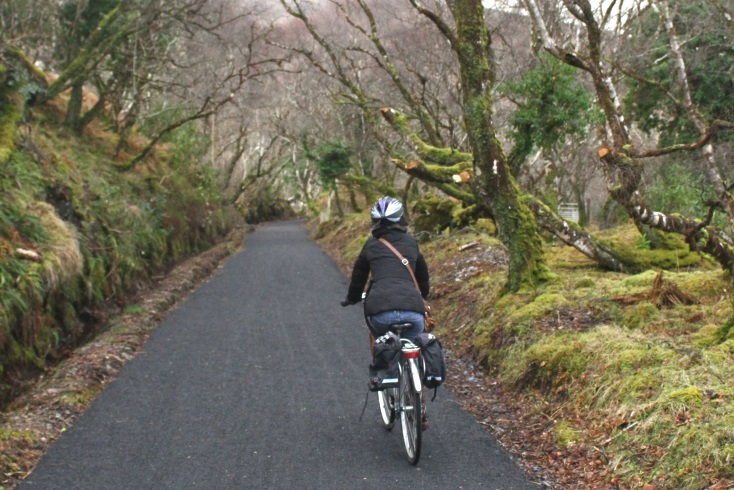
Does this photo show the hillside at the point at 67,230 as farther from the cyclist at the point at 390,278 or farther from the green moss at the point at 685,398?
A: the green moss at the point at 685,398

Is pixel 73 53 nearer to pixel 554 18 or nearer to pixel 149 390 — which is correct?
pixel 554 18

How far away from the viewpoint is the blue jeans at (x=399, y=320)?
6344 millimetres

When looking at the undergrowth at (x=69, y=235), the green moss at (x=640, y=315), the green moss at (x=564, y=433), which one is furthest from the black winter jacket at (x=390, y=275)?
the undergrowth at (x=69, y=235)

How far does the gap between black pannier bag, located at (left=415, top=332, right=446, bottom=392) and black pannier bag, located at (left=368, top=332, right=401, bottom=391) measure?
238mm

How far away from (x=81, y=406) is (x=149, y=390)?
2.84 ft

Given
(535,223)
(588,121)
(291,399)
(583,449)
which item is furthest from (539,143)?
(583,449)

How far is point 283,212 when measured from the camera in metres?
71.5

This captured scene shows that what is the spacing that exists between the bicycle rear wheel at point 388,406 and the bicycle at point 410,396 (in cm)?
14

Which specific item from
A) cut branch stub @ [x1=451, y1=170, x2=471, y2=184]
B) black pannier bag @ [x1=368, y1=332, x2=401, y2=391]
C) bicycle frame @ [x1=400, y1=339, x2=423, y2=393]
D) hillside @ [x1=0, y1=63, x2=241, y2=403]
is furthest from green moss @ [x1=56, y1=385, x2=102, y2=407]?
cut branch stub @ [x1=451, y1=170, x2=471, y2=184]

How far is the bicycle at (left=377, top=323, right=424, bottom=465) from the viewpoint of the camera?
19.2 feet

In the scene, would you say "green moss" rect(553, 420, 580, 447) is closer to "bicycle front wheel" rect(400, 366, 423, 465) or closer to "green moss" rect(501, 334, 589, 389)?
"green moss" rect(501, 334, 589, 389)

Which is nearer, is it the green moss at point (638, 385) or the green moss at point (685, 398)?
the green moss at point (685, 398)

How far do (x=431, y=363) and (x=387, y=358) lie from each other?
39 centimetres

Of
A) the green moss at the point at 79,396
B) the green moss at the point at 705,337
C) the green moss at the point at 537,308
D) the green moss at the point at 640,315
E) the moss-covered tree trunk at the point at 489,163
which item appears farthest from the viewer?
the moss-covered tree trunk at the point at 489,163
